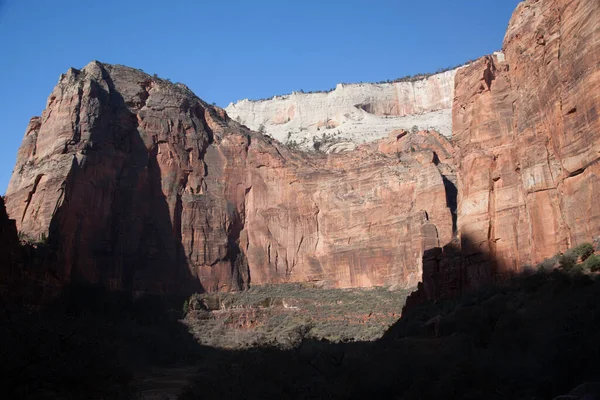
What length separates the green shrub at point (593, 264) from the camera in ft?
61.5

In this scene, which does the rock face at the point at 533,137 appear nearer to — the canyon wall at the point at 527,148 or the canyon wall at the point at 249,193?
the canyon wall at the point at 527,148

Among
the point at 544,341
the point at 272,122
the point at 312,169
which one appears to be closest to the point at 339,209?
the point at 312,169

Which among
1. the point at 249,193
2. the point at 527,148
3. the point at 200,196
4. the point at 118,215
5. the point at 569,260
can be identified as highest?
the point at 249,193

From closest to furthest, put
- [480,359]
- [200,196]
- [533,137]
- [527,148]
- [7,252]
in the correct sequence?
[480,359] < [533,137] < [527,148] < [7,252] < [200,196]

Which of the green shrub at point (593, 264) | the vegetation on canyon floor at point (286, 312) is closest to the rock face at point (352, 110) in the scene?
the vegetation on canyon floor at point (286, 312)

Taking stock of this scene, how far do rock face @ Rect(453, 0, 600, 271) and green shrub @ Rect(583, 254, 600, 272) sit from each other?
182 centimetres

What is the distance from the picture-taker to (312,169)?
63.8m

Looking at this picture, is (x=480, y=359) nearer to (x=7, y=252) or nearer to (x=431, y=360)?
(x=431, y=360)

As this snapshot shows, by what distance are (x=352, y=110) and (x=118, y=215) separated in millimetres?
67822

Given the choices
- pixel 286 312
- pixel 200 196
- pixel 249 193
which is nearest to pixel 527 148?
pixel 286 312

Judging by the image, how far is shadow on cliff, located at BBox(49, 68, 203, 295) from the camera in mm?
49719

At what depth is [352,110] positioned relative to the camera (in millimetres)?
114375

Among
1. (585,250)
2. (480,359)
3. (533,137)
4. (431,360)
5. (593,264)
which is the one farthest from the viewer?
(533,137)

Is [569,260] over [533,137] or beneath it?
beneath
